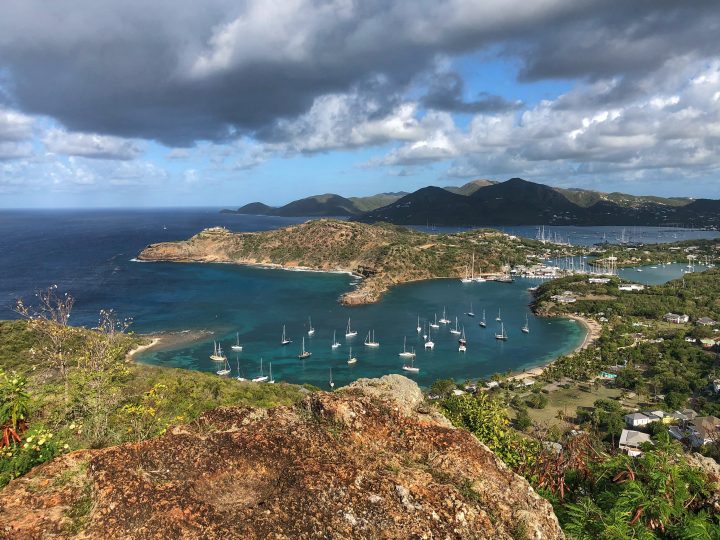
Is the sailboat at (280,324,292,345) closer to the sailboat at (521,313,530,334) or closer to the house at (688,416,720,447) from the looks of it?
the sailboat at (521,313,530,334)

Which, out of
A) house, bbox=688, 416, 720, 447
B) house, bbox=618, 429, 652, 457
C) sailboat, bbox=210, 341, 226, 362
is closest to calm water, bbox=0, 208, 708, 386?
sailboat, bbox=210, 341, 226, 362

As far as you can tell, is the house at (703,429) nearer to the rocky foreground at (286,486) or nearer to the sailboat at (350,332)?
the rocky foreground at (286,486)

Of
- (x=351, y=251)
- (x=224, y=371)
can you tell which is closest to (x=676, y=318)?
(x=224, y=371)

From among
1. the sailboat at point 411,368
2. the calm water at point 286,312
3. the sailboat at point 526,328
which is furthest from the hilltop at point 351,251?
the sailboat at point 411,368

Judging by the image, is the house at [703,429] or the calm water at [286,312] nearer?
the house at [703,429]

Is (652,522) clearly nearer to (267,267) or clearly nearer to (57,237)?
(267,267)

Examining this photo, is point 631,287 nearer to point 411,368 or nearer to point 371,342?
point 371,342

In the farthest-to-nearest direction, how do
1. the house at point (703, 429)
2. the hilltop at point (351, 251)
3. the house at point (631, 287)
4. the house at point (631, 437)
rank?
the hilltop at point (351, 251)
the house at point (631, 287)
the house at point (631, 437)
the house at point (703, 429)
